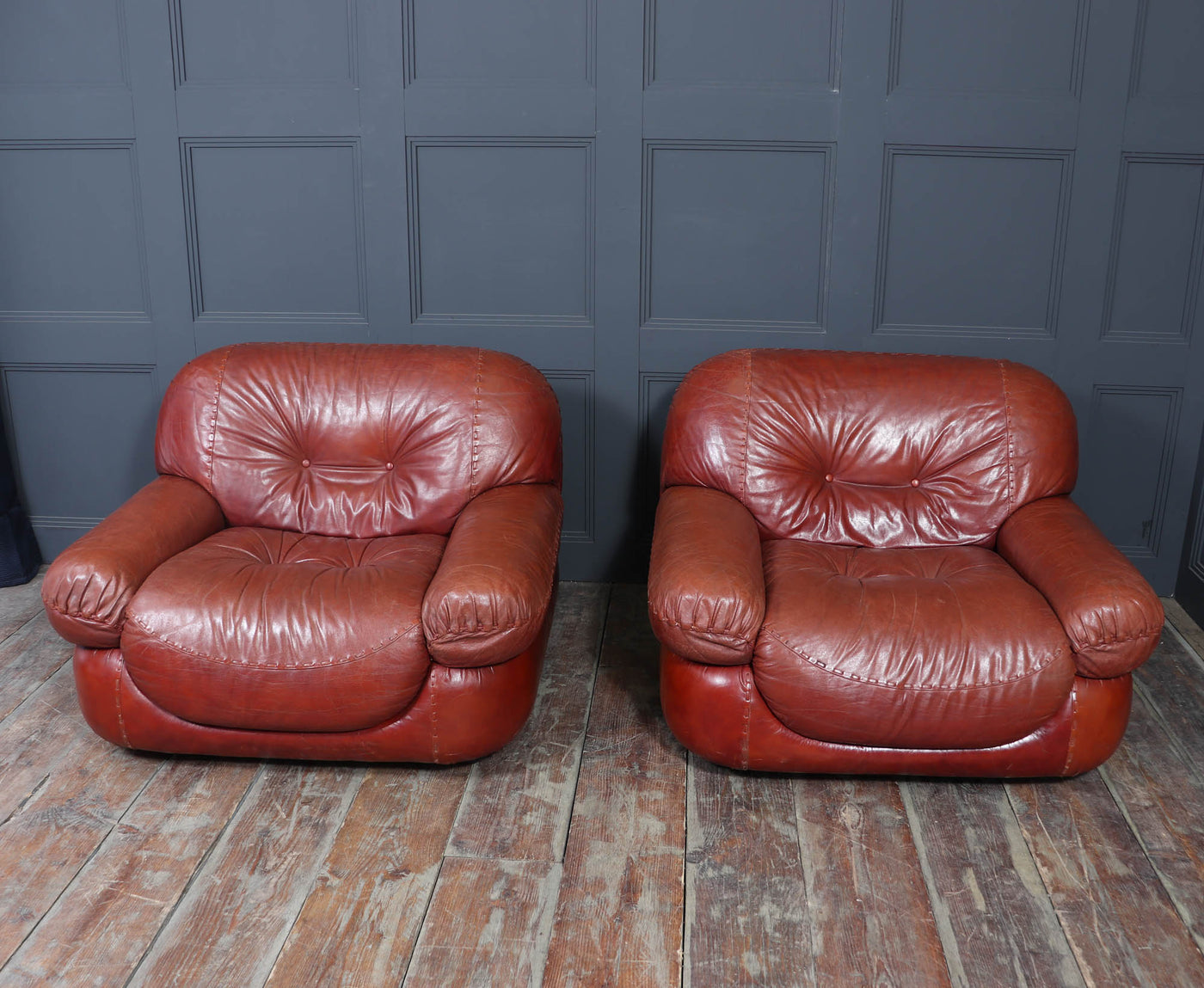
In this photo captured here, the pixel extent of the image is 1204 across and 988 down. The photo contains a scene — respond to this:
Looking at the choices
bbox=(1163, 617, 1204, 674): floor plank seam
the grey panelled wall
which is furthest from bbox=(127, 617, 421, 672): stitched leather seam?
bbox=(1163, 617, 1204, 674): floor plank seam

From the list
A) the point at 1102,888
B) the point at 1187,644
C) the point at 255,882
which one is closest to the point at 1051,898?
the point at 1102,888

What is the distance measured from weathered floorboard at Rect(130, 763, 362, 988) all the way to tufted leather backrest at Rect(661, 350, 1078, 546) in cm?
122

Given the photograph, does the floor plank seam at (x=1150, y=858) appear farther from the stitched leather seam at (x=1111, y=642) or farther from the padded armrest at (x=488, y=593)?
the padded armrest at (x=488, y=593)

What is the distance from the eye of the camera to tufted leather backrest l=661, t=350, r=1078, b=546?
9.13 feet

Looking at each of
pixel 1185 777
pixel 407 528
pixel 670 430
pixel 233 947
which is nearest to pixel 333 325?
pixel 407 528

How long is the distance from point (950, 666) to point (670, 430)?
1015 mm

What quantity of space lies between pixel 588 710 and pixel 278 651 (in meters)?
0.82

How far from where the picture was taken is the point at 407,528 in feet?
9.27

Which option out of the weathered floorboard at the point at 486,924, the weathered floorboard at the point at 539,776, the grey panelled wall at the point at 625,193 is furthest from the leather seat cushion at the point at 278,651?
the grey panelled wall at the point at 625,193

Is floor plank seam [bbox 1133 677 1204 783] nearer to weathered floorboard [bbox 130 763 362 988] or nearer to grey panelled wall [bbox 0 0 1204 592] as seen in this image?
grey panelled wall [bbox 0 0 1204 592]

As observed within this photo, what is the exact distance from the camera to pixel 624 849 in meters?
2.19

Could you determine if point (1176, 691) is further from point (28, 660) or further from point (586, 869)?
point (28, 660)

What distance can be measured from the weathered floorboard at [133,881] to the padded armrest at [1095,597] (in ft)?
5.99

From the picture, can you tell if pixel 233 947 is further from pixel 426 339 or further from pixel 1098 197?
pixel 1098 197
